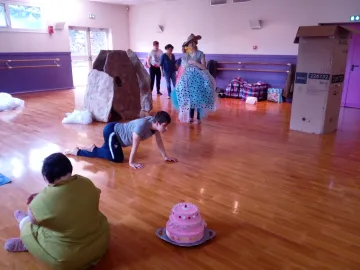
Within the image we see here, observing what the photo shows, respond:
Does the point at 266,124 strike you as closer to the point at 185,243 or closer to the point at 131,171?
Result: the point at 131,171

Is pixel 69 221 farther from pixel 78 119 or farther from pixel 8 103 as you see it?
pixel 8 103

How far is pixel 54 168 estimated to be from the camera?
1514 mm

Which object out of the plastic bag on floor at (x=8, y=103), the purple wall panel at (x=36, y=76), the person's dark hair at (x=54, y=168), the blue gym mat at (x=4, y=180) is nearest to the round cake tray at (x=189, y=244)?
the person's dark hair at (x=54, y=168)

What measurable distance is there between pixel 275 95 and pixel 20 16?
6.84 m

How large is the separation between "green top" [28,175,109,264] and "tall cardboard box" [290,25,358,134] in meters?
3.77

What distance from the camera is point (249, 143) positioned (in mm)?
4098

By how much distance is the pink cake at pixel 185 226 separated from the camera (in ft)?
6.34

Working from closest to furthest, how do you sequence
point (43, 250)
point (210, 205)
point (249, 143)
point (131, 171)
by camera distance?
point (43, 250)
point (210, 205)
point (131, 171)
point (249, 143)

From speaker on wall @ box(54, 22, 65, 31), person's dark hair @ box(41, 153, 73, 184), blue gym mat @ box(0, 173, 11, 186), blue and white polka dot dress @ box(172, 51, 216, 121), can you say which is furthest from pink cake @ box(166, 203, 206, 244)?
speaker on wall @ box(54, 22, 65, 31)

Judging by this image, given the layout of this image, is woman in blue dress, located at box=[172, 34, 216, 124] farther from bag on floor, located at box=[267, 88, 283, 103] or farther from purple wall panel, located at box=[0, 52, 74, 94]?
purple wall panel, located at box=[0, 52, 74, 94]

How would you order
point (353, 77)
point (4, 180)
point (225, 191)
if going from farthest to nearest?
point (353, 77) → point (4, 180) → point (225, 191)

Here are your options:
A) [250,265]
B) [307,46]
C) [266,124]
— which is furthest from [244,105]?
[250,265]

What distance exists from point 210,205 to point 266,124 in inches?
119

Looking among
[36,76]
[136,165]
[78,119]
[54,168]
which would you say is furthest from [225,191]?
[36,76]
